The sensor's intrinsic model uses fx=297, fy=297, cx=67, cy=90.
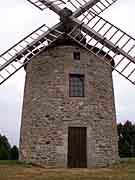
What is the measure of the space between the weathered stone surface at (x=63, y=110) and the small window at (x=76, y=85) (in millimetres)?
223

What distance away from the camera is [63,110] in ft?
41.4

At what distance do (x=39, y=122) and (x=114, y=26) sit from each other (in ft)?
17.1

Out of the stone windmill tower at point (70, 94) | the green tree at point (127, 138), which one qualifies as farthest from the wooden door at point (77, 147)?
the green tree at point (127, 138)

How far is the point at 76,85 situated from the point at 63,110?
135 cm

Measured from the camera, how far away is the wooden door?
477 inches

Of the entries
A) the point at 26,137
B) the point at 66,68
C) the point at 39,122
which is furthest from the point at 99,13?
the point at 26,137

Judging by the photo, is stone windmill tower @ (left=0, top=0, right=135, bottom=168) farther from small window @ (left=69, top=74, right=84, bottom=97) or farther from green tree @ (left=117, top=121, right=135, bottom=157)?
green tree @ (left=117, top=121, right=135, bottom=157)

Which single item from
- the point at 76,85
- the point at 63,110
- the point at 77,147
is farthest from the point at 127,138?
the point at 63,110

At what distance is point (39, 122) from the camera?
41.8 feet

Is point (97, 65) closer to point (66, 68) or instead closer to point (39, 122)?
point (66, 68)

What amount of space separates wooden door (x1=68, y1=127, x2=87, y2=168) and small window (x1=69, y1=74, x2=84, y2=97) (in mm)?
1586

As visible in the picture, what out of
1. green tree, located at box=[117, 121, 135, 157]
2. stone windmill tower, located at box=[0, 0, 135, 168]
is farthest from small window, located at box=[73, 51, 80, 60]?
green tree, located at box=[117, 121, 135, 157]

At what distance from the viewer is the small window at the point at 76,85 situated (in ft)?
42.9

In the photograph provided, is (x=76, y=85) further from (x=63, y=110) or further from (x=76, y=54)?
(x=76, y=54)
